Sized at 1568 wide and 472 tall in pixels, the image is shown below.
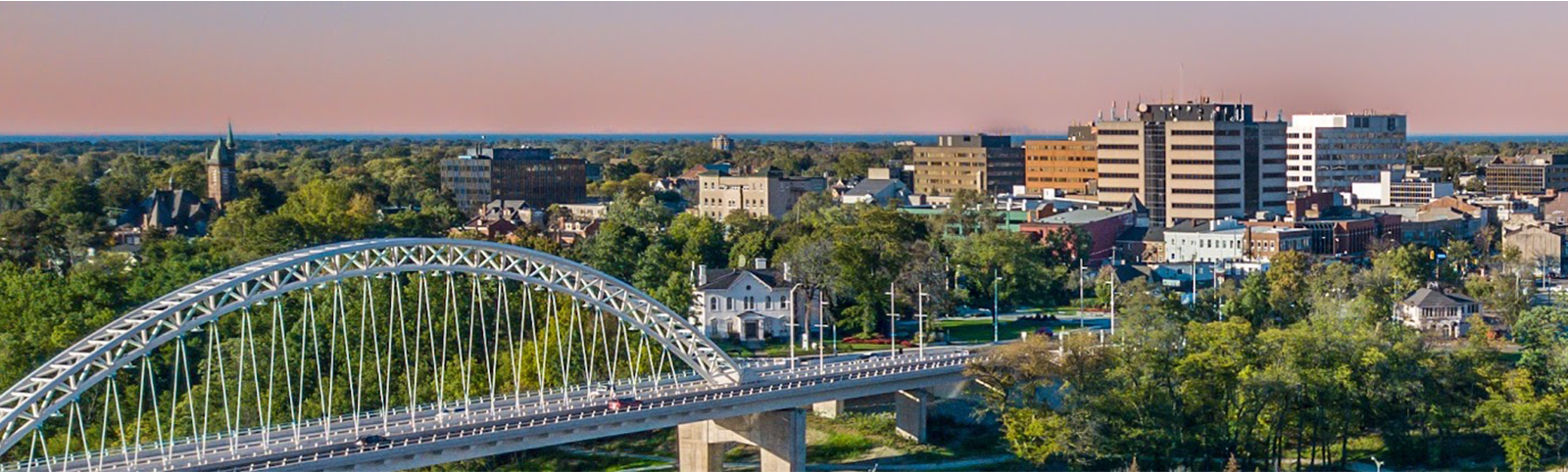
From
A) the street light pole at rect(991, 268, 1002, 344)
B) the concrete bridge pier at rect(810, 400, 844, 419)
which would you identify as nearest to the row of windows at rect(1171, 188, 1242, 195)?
the street light pole at rect(991, 268, 1002, 344)

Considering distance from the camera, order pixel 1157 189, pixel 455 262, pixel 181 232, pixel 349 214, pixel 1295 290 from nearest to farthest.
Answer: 1. pixel 455 262
2. pixel 1295 290
3. pixel 349 214
4. pixel 181 232
5. pixel 1157 189

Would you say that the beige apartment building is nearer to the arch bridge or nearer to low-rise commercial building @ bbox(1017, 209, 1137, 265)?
low-rise commercial building @ bbox(1017, 209, 1137, 265)

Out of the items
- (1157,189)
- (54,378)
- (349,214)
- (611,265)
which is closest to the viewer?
(54,378)

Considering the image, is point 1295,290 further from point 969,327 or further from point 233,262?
point 233,262

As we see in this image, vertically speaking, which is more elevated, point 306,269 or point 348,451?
point 306,269

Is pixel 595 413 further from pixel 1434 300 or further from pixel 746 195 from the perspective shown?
pixel 746 195

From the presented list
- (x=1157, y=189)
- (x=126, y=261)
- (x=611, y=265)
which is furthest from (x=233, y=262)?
(x=1157, y=189)

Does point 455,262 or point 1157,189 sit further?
point 1157,189
